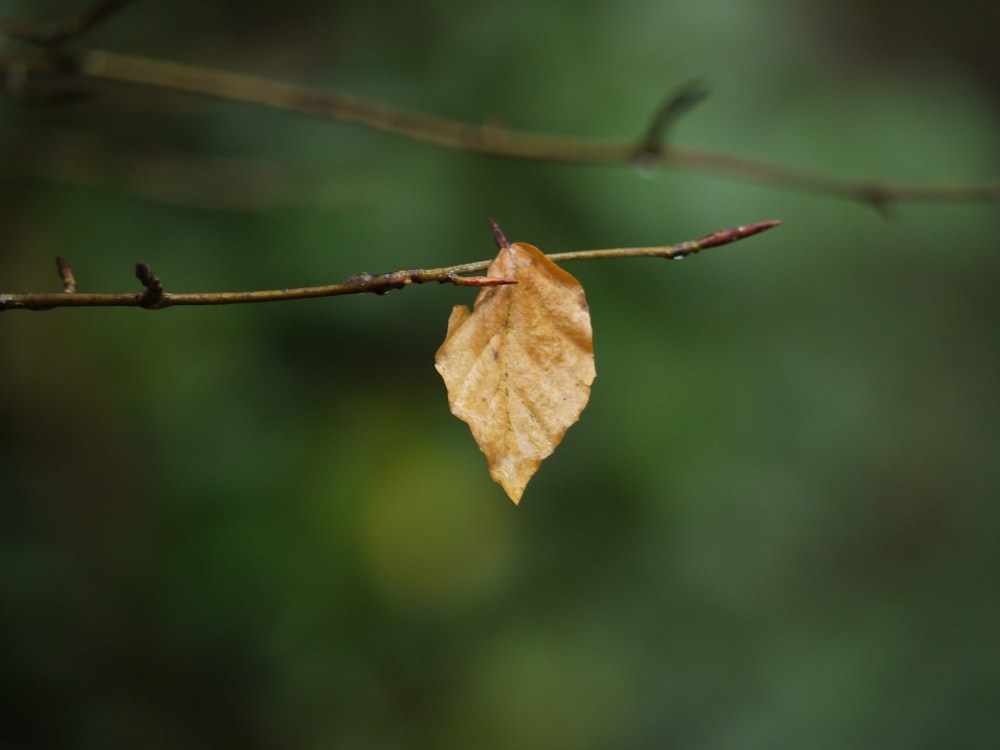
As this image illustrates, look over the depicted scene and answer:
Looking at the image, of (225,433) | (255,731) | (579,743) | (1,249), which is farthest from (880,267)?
(1,249)

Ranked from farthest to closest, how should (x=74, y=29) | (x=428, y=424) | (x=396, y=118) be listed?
(x=428, y=424) < (x=396, y=118) < (x=74, y=29)

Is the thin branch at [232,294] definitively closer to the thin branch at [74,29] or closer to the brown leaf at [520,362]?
the brown leaf at [520,362]

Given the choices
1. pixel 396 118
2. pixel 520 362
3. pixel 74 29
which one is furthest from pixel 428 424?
pixel 520 362

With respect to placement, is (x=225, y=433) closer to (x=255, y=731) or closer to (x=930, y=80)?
(x=255, y=731)

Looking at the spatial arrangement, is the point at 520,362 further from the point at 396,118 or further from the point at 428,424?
the point at 428,424

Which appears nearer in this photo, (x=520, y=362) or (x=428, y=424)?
(x=520, y=362)

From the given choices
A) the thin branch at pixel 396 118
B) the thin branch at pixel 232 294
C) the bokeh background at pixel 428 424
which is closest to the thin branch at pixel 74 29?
the thin branch at pixel 396 118
